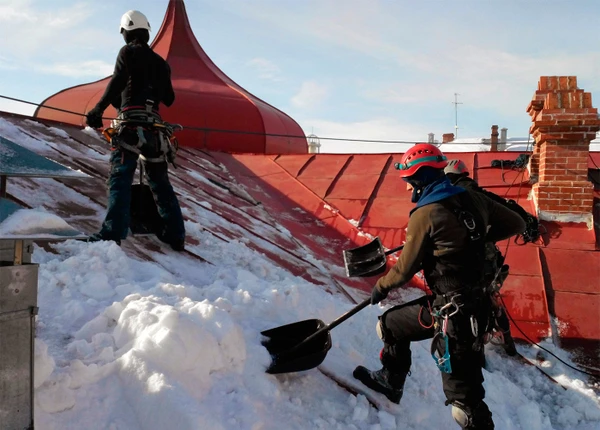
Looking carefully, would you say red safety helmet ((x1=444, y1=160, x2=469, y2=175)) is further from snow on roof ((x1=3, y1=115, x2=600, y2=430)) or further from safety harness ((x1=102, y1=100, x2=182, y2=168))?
safety harness ((x1=102, y1=100, x2=182, y2=168))

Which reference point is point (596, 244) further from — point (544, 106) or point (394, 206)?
point (394, 206)

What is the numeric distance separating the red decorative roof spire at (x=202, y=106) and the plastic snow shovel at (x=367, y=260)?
6.54m

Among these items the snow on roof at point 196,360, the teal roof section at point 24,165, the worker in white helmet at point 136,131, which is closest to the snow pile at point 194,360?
the snow on roof at point 196,360

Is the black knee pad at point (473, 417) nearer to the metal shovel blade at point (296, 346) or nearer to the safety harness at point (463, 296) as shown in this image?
the safety harness at point (463, 296)

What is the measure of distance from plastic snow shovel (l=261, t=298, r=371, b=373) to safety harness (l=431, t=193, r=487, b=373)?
417 millimetres

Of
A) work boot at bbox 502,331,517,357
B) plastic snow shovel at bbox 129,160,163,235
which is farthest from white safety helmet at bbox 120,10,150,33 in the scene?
work boot at bbox 502,331,517,357

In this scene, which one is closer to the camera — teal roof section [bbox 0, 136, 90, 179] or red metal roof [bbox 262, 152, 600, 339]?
teal roof section [bbox 0, 136, 90, 179]

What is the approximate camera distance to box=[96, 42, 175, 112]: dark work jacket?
382 cm

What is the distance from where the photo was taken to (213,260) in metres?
4.19

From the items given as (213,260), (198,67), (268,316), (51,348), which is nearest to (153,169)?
(213,260)

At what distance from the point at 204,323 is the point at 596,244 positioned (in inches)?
182

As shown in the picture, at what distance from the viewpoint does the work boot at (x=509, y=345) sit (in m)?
4.46

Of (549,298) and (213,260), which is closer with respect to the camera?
(213,260)

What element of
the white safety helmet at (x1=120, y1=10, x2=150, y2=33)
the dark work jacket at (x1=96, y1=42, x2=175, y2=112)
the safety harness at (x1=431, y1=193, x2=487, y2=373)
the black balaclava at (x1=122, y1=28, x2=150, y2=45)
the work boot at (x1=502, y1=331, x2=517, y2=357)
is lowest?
the work boot at (x1=502, y1=331, x2=517, y2=357)
